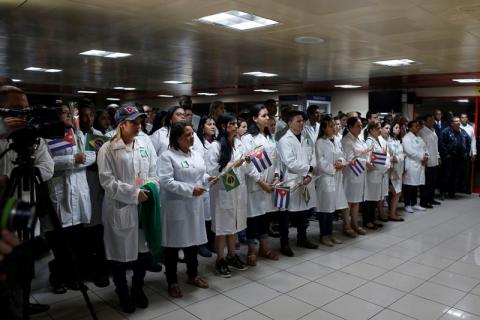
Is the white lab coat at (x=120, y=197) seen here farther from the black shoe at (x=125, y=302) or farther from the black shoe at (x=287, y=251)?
the black shoe at (x=287, y=251)

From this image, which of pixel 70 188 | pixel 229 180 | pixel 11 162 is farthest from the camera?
pixel 229 180

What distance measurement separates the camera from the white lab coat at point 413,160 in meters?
6.49

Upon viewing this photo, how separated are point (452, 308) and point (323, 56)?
4071mm

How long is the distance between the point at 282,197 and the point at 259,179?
341mm

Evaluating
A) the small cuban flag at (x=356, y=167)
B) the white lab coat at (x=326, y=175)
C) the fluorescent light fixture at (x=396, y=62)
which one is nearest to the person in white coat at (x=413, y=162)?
the fluorescent light fixture at (x=396, y=62)

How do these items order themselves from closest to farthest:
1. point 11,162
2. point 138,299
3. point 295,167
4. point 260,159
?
point 11,162 < point 138,299 < point 260,159 < point 295,167

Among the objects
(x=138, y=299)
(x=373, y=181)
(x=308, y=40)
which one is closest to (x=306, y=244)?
(x=373, y=181)

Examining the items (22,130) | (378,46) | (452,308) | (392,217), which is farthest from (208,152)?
(392,217)

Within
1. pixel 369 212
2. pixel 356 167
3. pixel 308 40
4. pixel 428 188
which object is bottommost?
pixel 369 212

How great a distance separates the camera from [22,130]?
86.5 inches

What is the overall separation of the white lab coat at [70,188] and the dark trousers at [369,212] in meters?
3.82

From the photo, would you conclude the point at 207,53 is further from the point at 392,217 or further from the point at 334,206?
the point at 392,217

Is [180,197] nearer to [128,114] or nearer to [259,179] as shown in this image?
[128,114]

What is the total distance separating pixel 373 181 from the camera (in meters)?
5.32
